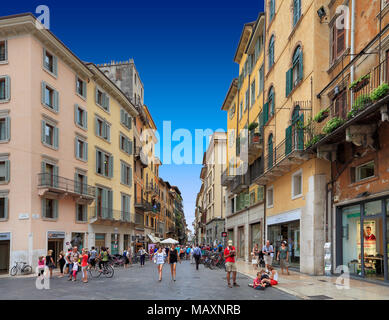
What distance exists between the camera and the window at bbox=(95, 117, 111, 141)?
36156 mm

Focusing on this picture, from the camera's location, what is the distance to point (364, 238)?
15.7 meters

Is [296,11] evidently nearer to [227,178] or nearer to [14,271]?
[227,178]

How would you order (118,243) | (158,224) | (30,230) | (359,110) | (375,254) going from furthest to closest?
(158,224)
(118,243)
(30,230)
(375,254)
(359,110)

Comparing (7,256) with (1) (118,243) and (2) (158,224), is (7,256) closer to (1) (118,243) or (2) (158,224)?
(1) (118,243)

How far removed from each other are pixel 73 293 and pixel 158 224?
5640 centimetres

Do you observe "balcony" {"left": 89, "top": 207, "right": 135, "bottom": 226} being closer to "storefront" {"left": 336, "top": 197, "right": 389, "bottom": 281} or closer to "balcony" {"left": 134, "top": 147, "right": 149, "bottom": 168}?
"balcony" {"left": 134, "top": 147, "right": 149, "bottom": 168}

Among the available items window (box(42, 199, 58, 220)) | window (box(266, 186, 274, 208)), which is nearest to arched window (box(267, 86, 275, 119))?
window (box(266, 186, 274, 208))

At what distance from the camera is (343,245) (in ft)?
57.4

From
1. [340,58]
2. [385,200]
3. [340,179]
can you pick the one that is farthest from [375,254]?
[340,58]

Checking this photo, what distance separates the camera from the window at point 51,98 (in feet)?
91.9

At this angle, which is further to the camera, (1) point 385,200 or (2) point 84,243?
(2) point 84,243

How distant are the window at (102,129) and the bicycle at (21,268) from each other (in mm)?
14139

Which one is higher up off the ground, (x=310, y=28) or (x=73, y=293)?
(x=310, y=28)
